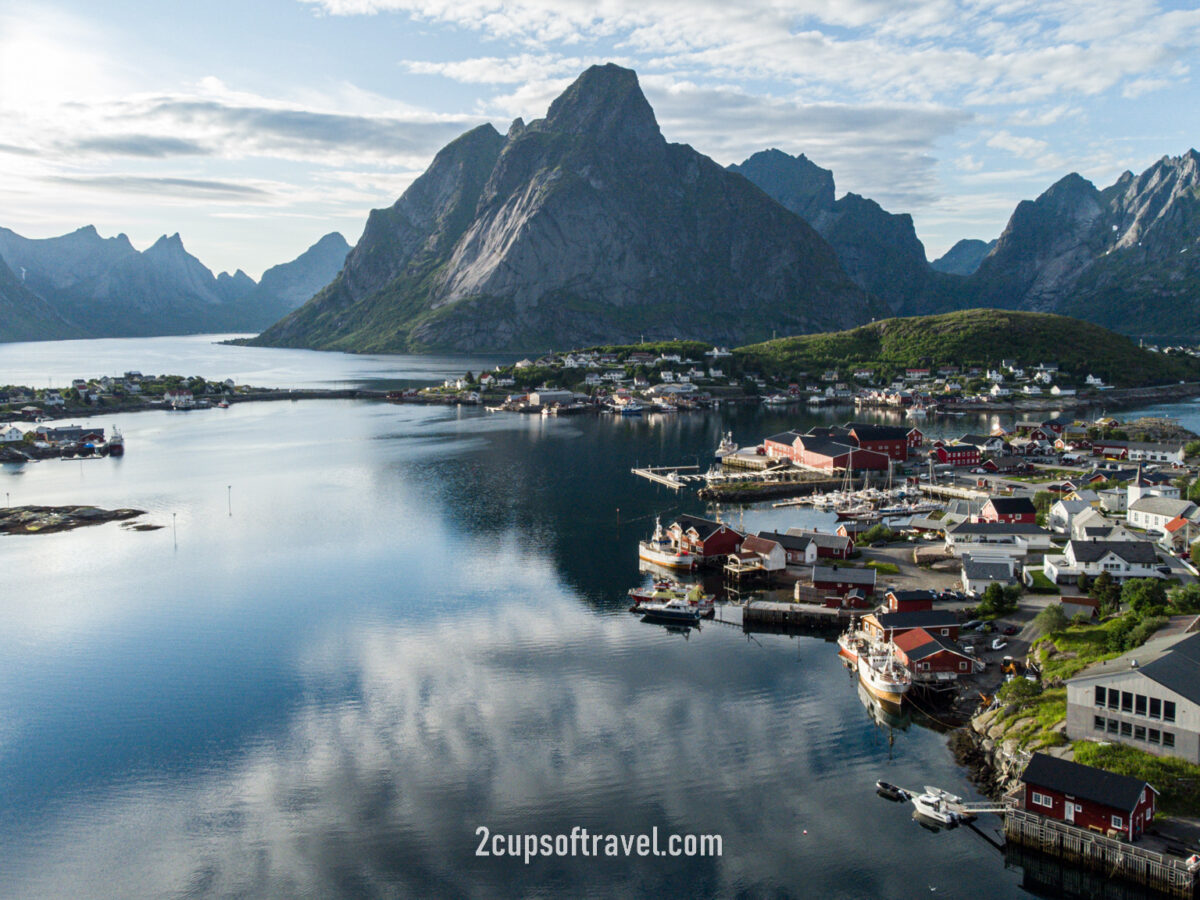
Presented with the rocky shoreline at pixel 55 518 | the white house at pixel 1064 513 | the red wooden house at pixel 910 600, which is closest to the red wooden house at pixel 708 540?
the red wooden house at pixel 910 600

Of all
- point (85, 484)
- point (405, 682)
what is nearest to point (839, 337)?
point (85, 484)

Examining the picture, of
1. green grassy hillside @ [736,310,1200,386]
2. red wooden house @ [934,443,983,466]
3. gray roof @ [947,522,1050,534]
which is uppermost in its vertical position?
green grassy hillside @ [736,310,1200,386]

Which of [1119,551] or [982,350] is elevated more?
[982,350]

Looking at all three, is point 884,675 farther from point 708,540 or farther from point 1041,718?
point 708,540

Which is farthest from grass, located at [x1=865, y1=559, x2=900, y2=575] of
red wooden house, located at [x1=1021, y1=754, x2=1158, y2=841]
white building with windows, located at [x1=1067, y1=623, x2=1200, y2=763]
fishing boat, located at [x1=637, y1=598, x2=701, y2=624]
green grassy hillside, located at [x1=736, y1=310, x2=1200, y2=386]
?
green grassy hillside, located at [x1=736, y1=310, x2=1200, y2=386]

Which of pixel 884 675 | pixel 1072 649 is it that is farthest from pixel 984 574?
pixel 884 675

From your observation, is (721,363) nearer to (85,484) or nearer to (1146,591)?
(85,484)

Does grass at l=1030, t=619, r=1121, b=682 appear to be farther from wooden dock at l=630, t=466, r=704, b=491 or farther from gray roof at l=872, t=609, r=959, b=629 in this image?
wooden dock at l=630, t=466, r=704, b=491
